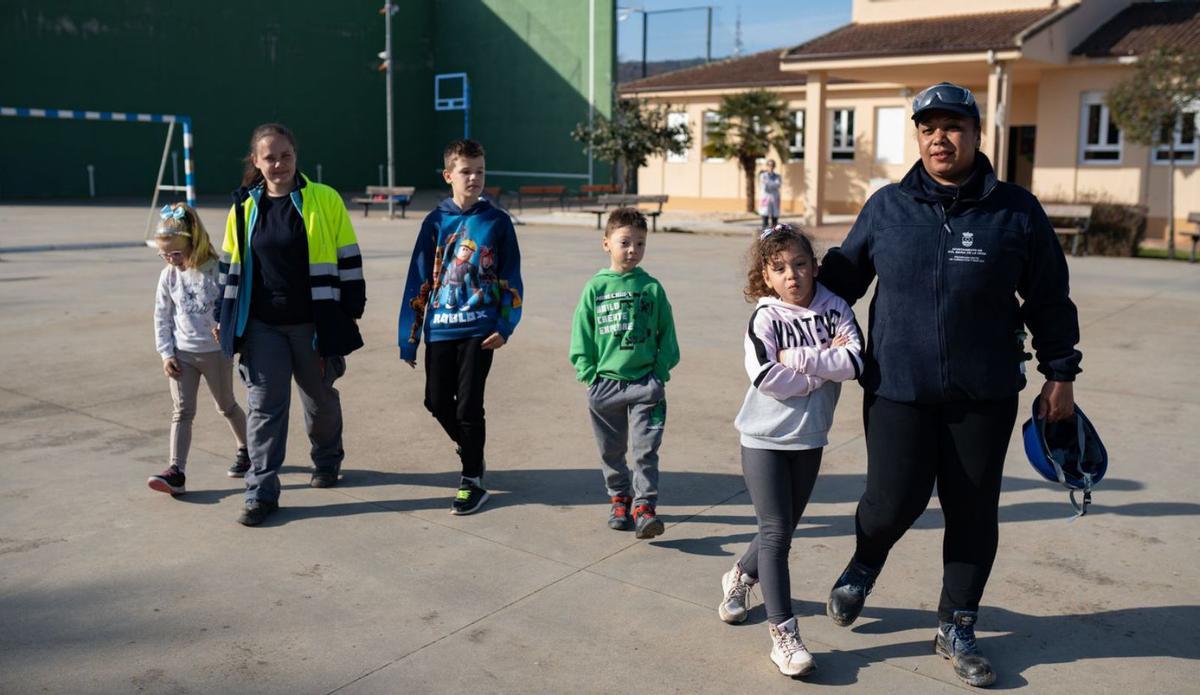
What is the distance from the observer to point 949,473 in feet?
11.1

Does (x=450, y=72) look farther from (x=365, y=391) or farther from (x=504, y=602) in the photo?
(x=504, y=602)

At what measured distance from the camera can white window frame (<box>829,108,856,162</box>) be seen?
28.0m

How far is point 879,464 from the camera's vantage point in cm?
341

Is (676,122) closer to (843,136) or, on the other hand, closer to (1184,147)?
(843,136)

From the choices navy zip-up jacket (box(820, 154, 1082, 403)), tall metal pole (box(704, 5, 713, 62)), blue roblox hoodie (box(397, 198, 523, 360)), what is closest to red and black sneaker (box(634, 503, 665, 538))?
blue roblox hoodie (box(397, 198, 523, 360))

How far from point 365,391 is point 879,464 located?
478 cm

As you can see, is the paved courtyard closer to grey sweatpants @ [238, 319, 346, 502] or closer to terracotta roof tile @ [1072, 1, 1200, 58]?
grey sweatpants @ [238, 319, 346, 502]

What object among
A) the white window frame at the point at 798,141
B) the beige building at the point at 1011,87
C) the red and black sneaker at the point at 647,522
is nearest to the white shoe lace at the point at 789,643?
the red and black sneaker at the point at 647,522

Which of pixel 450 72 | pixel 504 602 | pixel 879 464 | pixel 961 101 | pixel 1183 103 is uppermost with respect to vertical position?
pixel 450 72

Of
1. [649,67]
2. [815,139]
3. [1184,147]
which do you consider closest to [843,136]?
[815,139]

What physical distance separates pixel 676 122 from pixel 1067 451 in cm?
2858

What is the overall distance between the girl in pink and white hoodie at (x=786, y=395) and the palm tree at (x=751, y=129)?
2478 centimetres

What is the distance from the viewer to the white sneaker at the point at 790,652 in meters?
3.34

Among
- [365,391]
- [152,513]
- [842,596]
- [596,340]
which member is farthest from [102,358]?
[842,596]
